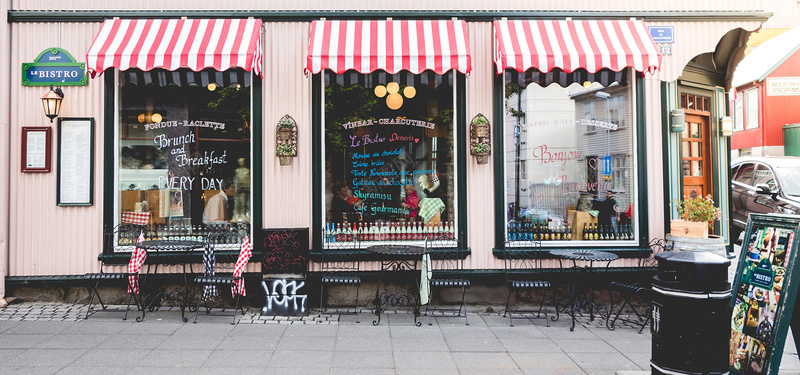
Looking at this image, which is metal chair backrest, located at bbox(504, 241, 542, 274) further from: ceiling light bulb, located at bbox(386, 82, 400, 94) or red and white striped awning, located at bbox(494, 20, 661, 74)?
ceiling light bulb, located at bbox(386, 82, 400, 94)

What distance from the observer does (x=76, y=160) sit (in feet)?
22.6

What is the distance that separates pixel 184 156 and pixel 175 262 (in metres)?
1.56

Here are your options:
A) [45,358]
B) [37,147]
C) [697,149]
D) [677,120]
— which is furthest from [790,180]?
[37,147]

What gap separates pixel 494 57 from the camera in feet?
22.1

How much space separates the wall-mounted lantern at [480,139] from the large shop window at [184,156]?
3226 millimetres

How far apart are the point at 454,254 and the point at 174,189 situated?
424 cm

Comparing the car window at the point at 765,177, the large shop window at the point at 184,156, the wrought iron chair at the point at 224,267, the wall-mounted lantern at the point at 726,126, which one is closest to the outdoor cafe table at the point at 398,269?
the wrought iron chair at the point at 224,267

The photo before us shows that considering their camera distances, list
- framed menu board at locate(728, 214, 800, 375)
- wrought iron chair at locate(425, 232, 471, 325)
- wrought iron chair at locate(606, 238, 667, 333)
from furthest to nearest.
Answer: wrought iron chair at locate(425, 232, 471, 325), wrought iron chair at locate(606, 238, 667, 333), framed menu board at locate(728, 214, 800, 375)

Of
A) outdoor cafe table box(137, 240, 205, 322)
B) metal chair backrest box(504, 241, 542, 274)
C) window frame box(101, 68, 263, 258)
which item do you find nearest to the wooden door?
metal chair backrest box(504, 241, 542, 274)

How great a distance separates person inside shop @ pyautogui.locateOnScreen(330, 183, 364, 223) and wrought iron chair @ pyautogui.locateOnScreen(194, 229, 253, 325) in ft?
4.23

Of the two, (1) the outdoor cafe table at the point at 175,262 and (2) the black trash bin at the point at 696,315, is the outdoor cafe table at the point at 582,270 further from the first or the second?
(1) the outdoor cafe table at the point at 175,262

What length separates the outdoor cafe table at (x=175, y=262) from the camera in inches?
251

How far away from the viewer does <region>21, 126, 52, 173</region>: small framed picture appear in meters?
6.82

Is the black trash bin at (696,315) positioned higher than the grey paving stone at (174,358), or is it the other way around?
the black trash bin at (696,315)
